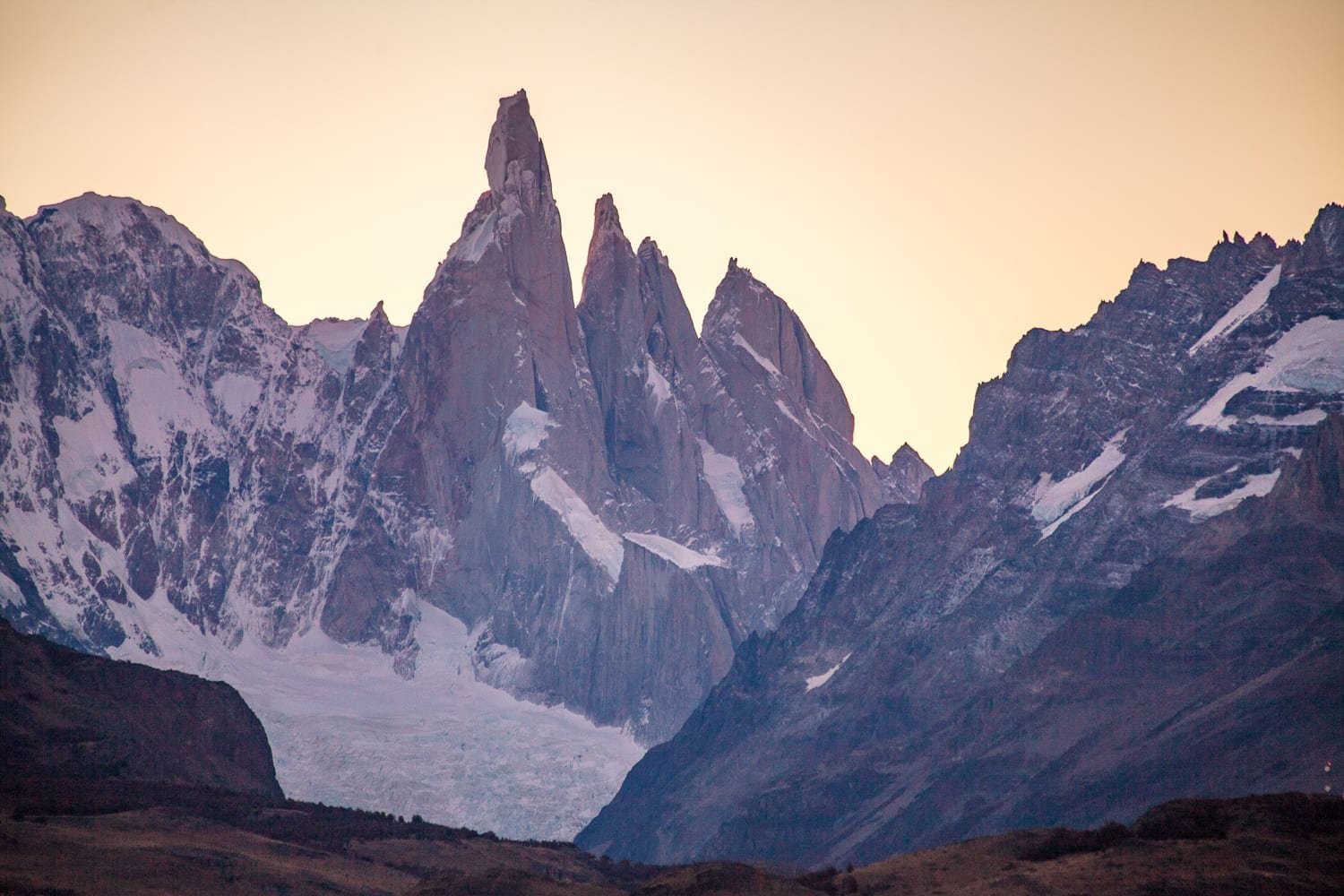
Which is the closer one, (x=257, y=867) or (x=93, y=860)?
(x=93, y=860)

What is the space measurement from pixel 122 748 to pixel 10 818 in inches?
1616

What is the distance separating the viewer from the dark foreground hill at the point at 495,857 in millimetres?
128250

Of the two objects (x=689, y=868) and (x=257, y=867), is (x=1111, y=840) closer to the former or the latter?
(x=689, y=868)

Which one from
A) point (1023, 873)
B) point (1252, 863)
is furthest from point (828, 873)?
point (1252, 863)

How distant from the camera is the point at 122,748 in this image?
7741 inches

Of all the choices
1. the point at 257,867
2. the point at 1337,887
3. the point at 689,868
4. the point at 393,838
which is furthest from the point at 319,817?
the point at 1337,887

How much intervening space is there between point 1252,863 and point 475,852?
70.5 m

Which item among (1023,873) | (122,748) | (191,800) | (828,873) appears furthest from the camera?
(122,748)

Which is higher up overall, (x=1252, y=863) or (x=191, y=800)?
(x=191, y=800)

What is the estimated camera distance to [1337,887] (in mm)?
122188

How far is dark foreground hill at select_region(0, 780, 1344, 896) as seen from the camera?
421 ft

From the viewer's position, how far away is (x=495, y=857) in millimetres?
184875

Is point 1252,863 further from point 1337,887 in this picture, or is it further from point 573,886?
point 573,886

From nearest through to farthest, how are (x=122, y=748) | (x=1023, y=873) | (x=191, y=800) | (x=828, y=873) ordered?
1. (x=1023, y=873)
2. (x=828, y=873)
3. (x=191, y=800)
4. (x=122, y=748)
